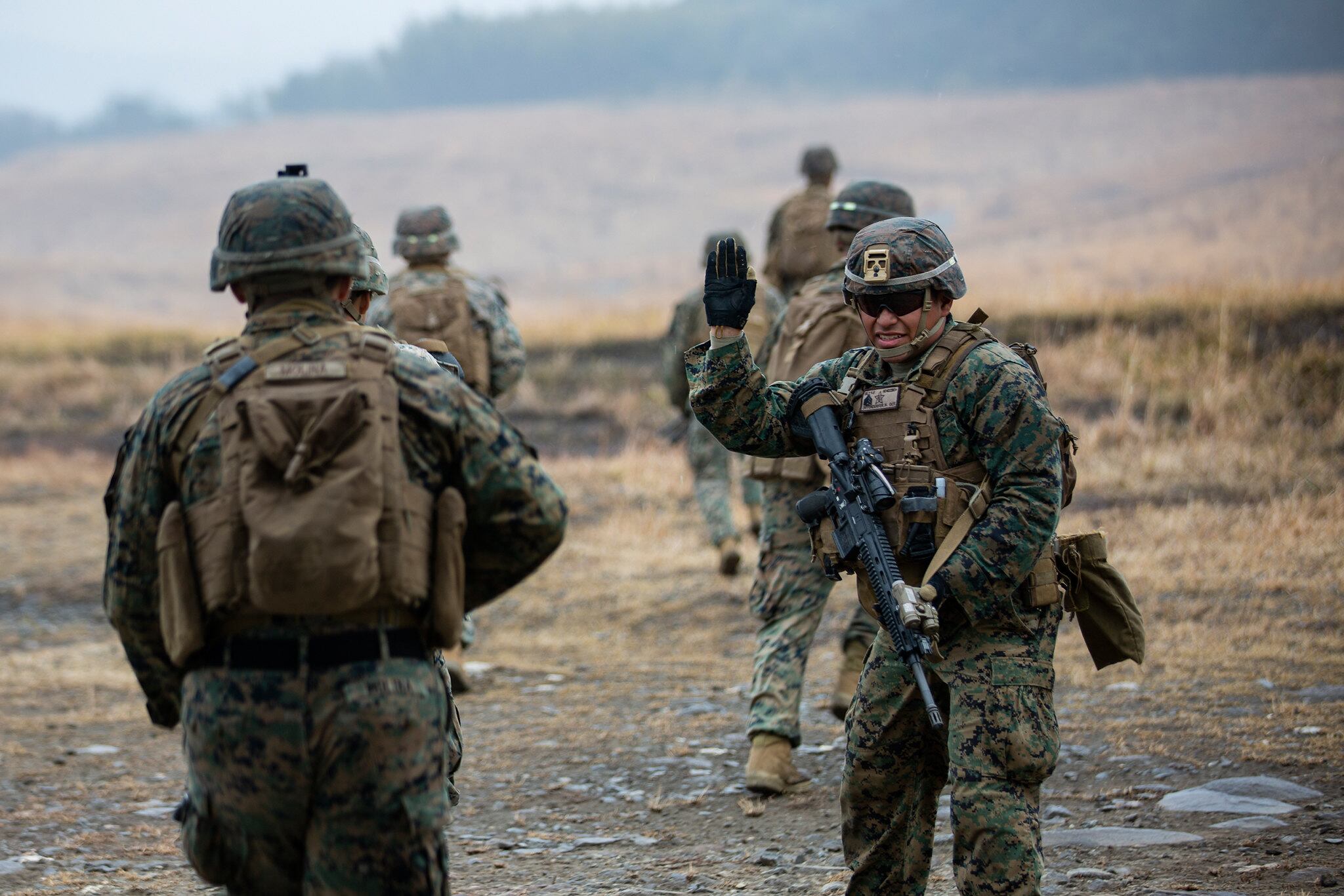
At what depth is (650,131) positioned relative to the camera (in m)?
76.6

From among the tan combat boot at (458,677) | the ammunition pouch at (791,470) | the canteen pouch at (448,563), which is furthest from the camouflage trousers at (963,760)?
the tan combat boot at (458,677)

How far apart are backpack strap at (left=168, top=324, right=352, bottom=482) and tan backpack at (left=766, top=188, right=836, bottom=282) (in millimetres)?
7436

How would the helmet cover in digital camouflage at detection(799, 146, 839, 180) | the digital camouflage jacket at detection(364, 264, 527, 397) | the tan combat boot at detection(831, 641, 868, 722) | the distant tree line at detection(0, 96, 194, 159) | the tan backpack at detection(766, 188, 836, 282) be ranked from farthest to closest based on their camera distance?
the distant tree line at detection(0, 96, 194, 159) < the helmet cover in digital camouflage at detection(799, 146, 839, 180) < the tan backpack at detection(766, 188, 836, 282) < the digital camouflage jacket at detection(364, 264, 527, 397) < the tan combat boot at detection(831, 641, 868, 722)

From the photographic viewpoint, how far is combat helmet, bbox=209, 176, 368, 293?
2.91m

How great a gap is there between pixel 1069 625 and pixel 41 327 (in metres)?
26.8

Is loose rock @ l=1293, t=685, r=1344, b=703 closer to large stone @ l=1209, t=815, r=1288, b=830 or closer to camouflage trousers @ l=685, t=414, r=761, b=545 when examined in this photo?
large stone @ l=1209, t=815, r=1288, b=830

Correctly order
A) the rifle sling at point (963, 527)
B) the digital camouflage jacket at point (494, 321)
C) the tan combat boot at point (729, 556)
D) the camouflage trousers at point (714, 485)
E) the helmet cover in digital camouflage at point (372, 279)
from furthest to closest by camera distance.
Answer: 1. the camouflage trousers at point (714, 485)
2. the tan combat boot at point (729, 556)
3. the digital camouflage jacket at point (494, 321)
4. the helmet cover in digital camouflage at point (372, 279)
5. the rifle sling at point (963, 527)

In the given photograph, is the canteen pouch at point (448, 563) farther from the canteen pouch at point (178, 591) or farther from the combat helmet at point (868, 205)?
the combat helmet at point (868, 205)

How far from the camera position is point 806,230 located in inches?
402

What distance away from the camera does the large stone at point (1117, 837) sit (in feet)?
15.1

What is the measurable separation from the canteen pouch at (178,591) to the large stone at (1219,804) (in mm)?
3477

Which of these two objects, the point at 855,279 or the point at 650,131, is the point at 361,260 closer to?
the point at 855,279

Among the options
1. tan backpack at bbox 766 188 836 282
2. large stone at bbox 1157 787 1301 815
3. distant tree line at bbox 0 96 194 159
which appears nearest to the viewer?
large stone at bbox 1157 787 1301 815

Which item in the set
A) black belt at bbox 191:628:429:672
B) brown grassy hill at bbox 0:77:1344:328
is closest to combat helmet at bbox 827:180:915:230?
black belt at bbox 191:628:429:672
